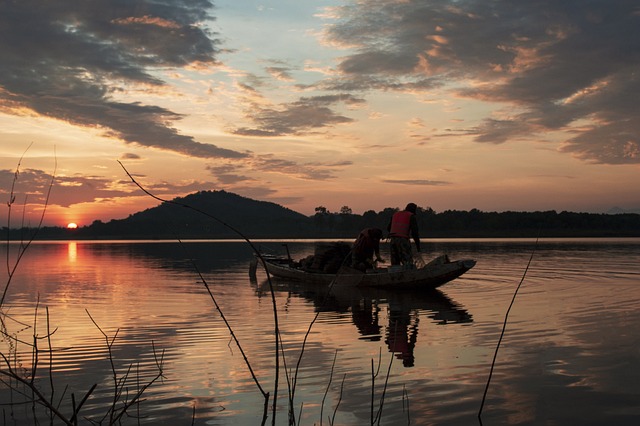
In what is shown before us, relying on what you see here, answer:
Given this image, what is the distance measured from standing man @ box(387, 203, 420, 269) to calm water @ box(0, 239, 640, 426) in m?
1.57

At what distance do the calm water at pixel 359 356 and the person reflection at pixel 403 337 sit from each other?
0.04 metres

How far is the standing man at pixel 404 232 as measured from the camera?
21297 millimetres

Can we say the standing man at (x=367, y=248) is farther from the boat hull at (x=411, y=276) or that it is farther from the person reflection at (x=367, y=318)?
the person reflection at (x=367, y=318)

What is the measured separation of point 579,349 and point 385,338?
11.3 ft

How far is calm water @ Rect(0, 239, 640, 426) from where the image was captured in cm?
707

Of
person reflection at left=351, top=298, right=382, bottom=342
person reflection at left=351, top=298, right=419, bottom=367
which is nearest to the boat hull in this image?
person reflection at left=351, top=298, right=382, bottom=342

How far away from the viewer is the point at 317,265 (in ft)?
81.6

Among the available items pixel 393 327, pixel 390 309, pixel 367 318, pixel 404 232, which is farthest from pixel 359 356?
pixel 404 232

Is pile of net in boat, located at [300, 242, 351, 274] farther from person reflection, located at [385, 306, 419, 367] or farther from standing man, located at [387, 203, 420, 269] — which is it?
person reflection, located at [385, 306, 419, 367]

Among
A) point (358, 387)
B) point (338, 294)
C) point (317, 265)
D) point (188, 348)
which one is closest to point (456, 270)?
point (338, 294)

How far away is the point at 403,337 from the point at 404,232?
9468 millimetres

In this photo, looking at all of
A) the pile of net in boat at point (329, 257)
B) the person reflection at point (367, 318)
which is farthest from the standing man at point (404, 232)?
the person reflection at point (367, 318)

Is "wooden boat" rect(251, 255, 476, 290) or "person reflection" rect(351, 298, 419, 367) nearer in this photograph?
"person reflection" rect(351, 298, 419, 367)

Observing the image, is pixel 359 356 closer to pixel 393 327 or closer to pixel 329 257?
pixel 393 327
